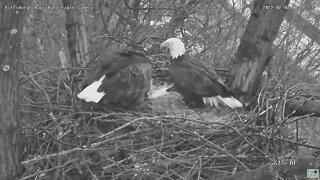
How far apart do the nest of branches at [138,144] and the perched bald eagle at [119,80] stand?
196 millimetres

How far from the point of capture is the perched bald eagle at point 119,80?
4.76 metres

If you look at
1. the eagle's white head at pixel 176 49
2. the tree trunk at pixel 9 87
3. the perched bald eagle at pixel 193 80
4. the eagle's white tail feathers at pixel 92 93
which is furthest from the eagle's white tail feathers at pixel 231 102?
the tree trunk at pixel 9 87

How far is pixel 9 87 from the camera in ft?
11.8

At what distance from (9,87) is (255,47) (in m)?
2.27

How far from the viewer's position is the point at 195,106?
560 cm

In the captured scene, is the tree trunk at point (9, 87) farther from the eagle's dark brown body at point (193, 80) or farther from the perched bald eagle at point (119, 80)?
the eagle's dark brown body at point (193, 80)

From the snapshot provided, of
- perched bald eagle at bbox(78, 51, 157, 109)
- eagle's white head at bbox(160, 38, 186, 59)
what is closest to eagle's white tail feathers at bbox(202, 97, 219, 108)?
eagle's white head at bbox(160, 38, 186, 59)

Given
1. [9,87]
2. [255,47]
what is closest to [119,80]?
[255,47]

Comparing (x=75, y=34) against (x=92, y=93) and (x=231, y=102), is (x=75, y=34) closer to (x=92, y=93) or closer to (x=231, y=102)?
(x=92, y=93)

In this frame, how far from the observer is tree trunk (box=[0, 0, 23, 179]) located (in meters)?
3.46

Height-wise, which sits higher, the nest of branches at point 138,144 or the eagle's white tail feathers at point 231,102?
the eagle's white tail feathers at point 231,102

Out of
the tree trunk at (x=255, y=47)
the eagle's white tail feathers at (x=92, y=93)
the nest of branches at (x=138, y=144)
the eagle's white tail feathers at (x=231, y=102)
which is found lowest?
the nest of branches at (x=138, y=144)

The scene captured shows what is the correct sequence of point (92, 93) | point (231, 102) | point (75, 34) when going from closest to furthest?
point (92, 93) < point (231, 102) < point (75, 34)

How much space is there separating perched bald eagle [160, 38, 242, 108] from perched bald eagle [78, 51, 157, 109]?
525 millimetres
